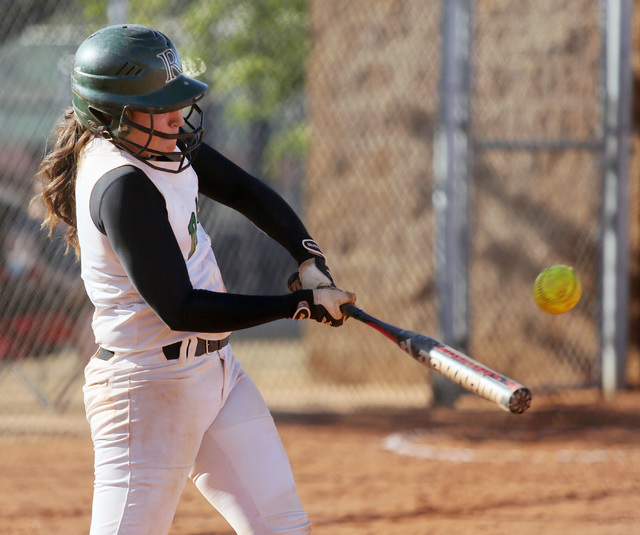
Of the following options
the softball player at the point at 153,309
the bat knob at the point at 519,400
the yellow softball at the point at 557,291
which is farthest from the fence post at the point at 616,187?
the bat knob at the point at 519,400

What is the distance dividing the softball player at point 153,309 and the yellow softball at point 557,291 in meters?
1.02

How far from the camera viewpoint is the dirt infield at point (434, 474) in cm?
436

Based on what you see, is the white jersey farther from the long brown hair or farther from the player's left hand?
the player's left hand

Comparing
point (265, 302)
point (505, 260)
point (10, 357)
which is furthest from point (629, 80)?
point (265, 302)

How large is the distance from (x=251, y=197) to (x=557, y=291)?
1.15 m

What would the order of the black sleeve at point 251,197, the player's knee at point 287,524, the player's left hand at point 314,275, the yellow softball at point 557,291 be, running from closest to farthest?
the player's knee at point 287,524, the player's left hand at point 314,275, the black sleeve at point 251,197, the yellow softball at point 557,291

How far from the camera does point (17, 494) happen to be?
5.00 meters

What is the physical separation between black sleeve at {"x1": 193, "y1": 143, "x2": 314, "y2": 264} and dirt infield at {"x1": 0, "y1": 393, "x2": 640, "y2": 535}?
1864mm

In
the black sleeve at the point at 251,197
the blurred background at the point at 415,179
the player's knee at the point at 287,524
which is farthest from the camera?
the blurred background at the point at 415,179

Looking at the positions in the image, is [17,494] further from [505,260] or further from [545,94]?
[545,94]

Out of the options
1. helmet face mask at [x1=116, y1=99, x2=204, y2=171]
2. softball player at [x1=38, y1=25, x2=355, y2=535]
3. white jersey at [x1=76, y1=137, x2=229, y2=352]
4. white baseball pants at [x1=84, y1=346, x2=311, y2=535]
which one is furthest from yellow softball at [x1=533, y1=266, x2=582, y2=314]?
helmet face mask at [x1=116, y1=99, x2=204, y2=171]

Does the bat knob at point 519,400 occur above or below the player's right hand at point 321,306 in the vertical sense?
below

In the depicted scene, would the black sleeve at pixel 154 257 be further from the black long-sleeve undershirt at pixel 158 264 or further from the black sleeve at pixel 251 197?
the black sleeve at pixel 251 197

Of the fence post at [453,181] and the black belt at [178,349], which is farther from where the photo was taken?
the fence post at [453,181]
